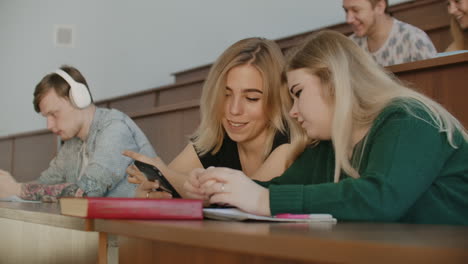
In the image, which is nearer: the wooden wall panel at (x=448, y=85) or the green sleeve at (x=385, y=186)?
the green sleeve at (x=385, y=186)

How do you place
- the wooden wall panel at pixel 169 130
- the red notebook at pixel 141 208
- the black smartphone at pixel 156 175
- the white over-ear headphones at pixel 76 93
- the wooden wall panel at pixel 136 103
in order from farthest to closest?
1. the wooden wall panel at pixel 136 103
2. the wooden wall panel at pixel 169 130
3. the white over-ear headphones at pixel 76 93
4. the black smartphone at pixel 156 175
5. the red notebook at pixel 141 208

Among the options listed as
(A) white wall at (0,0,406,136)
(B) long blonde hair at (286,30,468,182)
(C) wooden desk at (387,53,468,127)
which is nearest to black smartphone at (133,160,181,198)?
(B) long blonde hair at (286,30,468,182)

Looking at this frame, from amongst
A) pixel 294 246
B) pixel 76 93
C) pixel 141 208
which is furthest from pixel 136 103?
pixel 294 246

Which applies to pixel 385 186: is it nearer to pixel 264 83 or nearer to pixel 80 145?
pixel 264 83

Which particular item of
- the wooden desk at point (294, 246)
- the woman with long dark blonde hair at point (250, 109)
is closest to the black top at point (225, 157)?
the woman with long dark blonde hair at point (250, 109)

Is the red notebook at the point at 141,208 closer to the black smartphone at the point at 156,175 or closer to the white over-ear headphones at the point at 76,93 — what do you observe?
the black smartphone at the point at 156,175

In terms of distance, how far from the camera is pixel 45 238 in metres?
0.93

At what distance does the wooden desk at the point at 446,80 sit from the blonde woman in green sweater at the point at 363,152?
40 centimetres

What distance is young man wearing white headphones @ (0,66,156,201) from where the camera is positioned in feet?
5.42

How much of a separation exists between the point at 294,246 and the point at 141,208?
270 mm

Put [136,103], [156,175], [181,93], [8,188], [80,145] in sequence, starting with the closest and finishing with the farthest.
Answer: [156,175] → [8,188] → [80,145] → [181,93] → [136,103]

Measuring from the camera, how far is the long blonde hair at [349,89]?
0.85 meters

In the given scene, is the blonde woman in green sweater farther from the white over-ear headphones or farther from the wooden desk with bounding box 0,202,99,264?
the white over-ear headphones

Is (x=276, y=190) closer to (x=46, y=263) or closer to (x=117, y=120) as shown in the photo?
(x=46, y=263)
